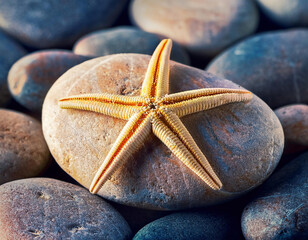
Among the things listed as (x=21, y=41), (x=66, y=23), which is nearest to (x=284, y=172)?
(x=66, y=23)

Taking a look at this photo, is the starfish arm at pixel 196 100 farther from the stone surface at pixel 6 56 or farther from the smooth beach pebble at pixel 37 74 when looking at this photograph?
the stone surface at pixel 6 56

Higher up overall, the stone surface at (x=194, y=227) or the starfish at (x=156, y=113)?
the starfish at (x=156, y=113)

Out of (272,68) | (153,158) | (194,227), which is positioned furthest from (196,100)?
(272,68)

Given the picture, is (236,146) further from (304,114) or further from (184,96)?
(304,114)

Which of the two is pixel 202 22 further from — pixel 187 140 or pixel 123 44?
pixel 187 140

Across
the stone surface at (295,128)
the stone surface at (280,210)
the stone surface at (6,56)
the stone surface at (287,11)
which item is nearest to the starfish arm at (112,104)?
the stone surface at (280,210)

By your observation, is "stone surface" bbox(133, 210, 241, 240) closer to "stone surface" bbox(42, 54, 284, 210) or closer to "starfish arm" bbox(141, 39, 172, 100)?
"stone surface" bbox(42, 54, 284, 210)
